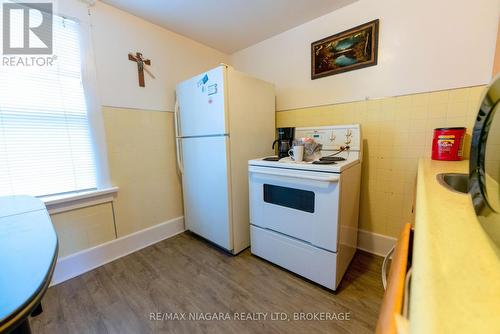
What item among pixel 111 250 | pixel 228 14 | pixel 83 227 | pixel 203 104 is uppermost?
pixel 228 14

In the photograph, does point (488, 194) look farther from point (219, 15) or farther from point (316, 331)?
point (219, 15)

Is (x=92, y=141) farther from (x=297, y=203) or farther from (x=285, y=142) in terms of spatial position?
(x=297, y=203)

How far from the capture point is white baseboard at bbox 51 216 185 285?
1.66 m

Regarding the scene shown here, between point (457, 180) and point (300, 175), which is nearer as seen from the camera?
point (457, 180)

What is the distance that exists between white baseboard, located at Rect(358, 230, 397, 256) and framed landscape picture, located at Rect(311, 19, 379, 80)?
61.1 inches

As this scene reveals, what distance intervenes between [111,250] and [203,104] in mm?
1638

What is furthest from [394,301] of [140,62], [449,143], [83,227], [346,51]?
[140,62]

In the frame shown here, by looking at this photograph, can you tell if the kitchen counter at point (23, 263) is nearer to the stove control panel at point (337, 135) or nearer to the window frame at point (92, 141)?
the window frame at point (92, 141)

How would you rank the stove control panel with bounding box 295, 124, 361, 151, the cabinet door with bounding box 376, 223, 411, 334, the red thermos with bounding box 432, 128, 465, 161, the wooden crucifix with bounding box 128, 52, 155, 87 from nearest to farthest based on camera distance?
the cabinet door with bounding box 376, 223, 411, 334, the red thermos with bounding box 432, 128, 465, 161, the stove control panel with bounding box 295, 124, 361, 151, the wooden crucifix with bounding box 128, 52, 155, 87

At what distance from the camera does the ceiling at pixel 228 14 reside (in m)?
1.77

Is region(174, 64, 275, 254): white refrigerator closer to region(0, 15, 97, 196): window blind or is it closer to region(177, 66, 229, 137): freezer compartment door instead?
region(177, 66, 229, 137): freezer compartment door

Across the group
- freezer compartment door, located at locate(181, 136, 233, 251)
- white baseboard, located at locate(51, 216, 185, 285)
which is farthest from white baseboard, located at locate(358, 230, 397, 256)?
white baseboard, located at locate(51, 216, 185, 285)

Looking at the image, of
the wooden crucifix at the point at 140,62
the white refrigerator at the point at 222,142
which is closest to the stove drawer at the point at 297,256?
the white refrigerator at the point at 222,142

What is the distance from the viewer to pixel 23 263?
0.56 m
